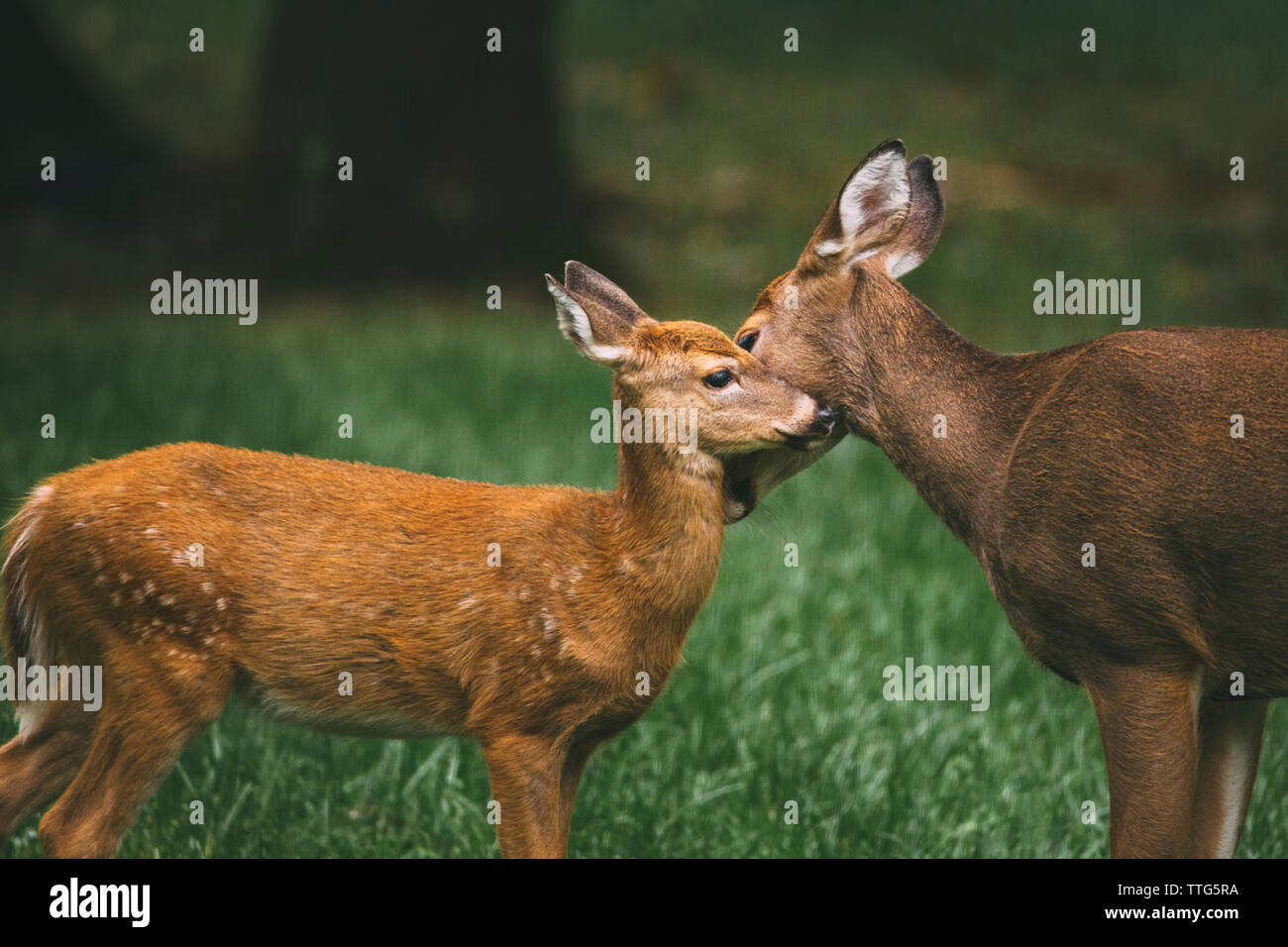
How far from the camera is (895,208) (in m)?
4.18

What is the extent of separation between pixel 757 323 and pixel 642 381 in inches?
19.0

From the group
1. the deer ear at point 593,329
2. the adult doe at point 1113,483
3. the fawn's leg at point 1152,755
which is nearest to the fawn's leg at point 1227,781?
the adult doe at point 1113,483

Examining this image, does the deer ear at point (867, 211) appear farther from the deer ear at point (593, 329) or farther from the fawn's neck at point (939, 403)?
the deer ear at point (593, 329)

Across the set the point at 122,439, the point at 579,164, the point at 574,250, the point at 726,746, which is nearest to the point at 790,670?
the point at 726,746

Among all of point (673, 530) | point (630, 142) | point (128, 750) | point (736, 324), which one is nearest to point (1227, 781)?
point (673, 530)

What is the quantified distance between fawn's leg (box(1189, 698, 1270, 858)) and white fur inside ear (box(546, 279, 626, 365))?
72.1 inches

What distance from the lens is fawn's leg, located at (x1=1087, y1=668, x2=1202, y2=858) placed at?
12.0 feet

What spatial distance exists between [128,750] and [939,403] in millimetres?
2256

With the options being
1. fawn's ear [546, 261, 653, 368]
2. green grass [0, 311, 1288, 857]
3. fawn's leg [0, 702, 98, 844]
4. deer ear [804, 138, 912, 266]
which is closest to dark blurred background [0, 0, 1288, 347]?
green grass [0, 311, 1288, 857]

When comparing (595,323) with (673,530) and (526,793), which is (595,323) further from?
(526,793)

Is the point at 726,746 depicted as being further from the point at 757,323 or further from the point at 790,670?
the point at 757,323

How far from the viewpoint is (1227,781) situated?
4.09m

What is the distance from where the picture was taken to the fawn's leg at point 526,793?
3701mm

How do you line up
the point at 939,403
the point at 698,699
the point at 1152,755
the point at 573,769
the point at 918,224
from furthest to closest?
1. the point at 698,699
2. the point at 918,224
3. the point at 939,403
4. the point at 573,769
5. the point at 1152,755
